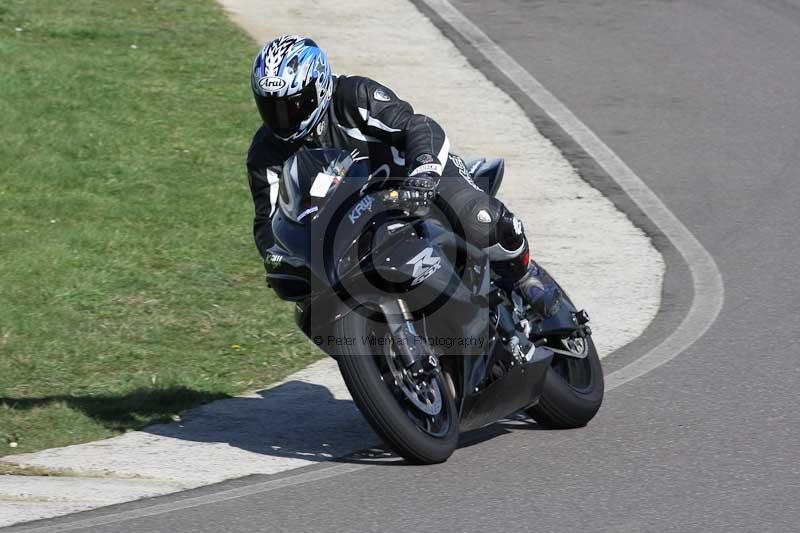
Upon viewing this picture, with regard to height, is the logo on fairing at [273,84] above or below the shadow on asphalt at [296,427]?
above

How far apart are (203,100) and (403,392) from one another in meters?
7.63

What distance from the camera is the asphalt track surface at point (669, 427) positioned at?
5.20 meters

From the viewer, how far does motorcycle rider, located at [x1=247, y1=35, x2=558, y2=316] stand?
5660 millimetres

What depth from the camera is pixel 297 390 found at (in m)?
7.05

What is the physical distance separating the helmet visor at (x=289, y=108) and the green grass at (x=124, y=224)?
1828 mm

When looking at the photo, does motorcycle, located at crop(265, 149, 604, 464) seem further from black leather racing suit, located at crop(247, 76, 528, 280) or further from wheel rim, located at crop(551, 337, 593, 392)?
wheel rim, located at crop(551, 337, 593, 392)

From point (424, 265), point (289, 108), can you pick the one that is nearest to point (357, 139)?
point (289, 108)

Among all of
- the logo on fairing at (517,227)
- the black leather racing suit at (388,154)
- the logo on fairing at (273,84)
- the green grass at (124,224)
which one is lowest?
the green grass at (124,224)

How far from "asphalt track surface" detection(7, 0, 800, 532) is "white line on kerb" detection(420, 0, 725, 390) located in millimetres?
78

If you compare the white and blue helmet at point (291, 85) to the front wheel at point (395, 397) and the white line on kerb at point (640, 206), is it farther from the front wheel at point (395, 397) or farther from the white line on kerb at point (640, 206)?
the white line on kerb at point (640, 206)

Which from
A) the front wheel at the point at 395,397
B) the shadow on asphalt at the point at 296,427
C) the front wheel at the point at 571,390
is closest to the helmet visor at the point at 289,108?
the front wheel at the point at 395,397

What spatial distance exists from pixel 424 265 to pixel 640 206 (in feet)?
16.2

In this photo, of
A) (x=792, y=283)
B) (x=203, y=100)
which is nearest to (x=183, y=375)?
(x=792, y=283)

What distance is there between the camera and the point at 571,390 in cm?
627
